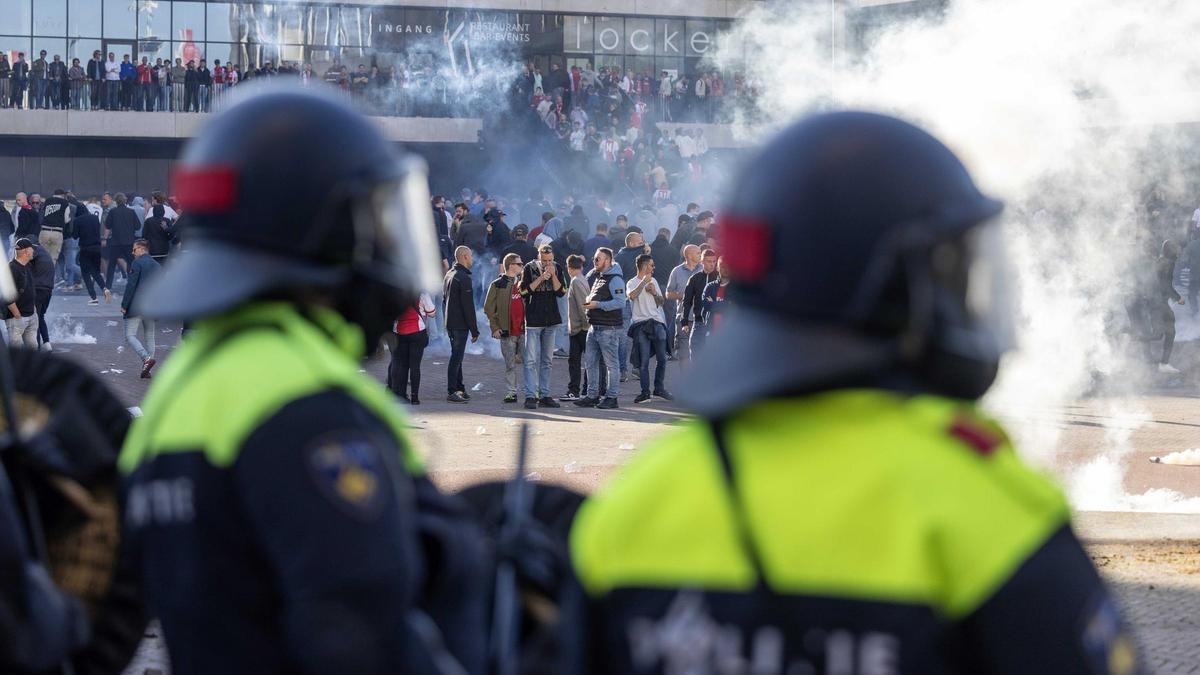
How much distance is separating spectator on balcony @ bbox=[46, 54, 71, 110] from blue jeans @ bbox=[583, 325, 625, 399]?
93.1 ft

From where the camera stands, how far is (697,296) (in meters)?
14.9

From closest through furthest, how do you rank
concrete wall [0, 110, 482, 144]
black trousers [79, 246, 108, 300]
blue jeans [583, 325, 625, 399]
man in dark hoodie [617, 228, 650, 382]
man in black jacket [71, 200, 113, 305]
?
blue jeans [583, 325, 625, 399] < man in dark hoodie [617, 228, 650, 382] < man in black jacket [71, 200, 113, 305] < black trousers [79, 246, 108, 300] < concrete wall [0, 110, 482, 144]

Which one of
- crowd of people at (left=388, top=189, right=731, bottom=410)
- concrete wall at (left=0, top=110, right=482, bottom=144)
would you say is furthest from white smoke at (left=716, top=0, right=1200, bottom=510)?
concrete wall at (left=0, top=110, right=482, bottom=144)

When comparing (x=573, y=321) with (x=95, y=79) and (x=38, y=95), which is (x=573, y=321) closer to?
(x=95, y=79)

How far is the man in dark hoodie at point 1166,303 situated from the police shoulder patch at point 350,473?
1682 cm

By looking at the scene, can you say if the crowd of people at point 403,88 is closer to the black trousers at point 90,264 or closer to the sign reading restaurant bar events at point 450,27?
the sign reading restaurant bar events at point 450,27

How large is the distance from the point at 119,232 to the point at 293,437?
25.4 metres

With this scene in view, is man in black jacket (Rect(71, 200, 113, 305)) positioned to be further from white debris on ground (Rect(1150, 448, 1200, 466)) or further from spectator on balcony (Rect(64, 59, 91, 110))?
white debris on ground (Rect(1150, 448, 1200, 466))

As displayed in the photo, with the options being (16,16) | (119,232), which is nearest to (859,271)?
(119,232)

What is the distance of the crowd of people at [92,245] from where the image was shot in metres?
16.6

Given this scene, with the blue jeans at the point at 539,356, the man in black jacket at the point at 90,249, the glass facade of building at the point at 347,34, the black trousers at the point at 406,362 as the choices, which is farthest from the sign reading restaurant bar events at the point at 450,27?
the black trousers at the point at 406,362

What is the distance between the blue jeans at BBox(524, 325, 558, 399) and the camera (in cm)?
1525

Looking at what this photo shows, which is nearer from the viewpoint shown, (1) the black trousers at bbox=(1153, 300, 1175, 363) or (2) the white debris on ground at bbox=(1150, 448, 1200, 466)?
(2) the white debris on ground at bbox=(1150, 448, 1200, 466)

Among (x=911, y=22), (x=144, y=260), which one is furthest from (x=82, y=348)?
(x=911, y=22)
